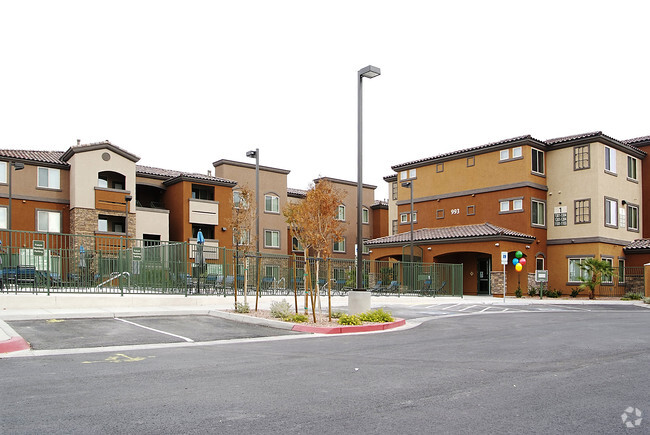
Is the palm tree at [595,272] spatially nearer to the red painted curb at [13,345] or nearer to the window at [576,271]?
the window at [576,271]

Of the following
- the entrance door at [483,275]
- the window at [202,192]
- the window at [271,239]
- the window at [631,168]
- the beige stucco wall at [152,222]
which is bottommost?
the entrance door at [483,275]

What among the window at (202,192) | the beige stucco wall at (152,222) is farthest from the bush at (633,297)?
the beige stucco wall at (152,222)

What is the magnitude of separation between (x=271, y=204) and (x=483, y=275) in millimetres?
19149

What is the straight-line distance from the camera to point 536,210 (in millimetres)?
38906

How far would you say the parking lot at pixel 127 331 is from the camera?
1130 centimetres

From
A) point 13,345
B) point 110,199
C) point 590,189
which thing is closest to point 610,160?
point 590,189

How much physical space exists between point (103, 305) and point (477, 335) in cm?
1141

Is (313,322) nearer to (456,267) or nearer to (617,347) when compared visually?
(617,347)

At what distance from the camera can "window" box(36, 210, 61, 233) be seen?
1471 inches

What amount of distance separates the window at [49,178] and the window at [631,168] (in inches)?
1572

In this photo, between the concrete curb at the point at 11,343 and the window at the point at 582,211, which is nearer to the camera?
the concrete curb at the point at 11,343

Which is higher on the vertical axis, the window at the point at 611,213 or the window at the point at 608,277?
the window at the point at 611,213

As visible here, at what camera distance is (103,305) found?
17.7m

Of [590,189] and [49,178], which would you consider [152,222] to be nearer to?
[49,178]
